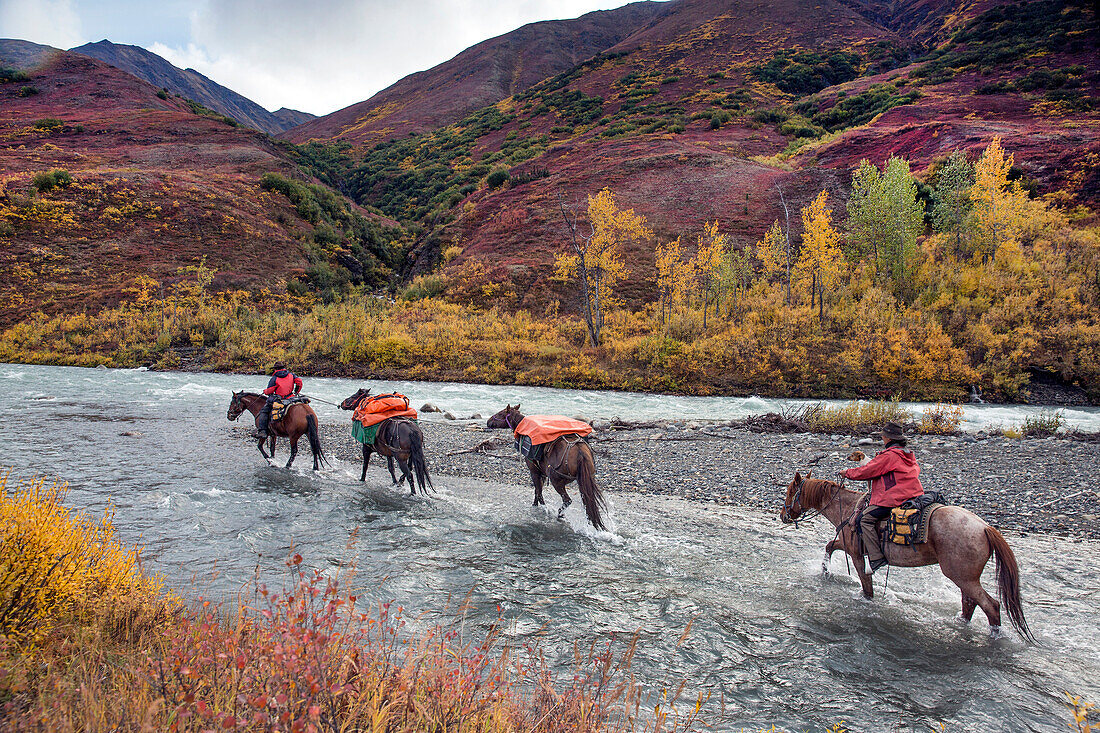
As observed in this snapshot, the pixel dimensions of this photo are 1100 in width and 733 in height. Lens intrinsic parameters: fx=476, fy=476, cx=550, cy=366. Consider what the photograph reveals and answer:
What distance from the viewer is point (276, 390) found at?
11.3 meters

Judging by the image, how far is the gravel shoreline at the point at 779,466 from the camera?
798cm

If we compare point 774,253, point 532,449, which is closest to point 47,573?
point 532,449

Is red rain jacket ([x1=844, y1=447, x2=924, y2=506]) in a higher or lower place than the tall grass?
higher

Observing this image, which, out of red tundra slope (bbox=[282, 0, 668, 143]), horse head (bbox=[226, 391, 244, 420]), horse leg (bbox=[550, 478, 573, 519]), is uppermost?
red tundra slope (bbox=[282, 0, 668, 143])

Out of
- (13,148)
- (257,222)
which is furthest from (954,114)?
(13,148)

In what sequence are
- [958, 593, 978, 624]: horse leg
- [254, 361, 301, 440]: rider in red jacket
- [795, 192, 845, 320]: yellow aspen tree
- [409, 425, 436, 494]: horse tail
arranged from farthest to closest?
1. [795, 192, 845, 320]: yellow aspen tree
2. [254, 361, 301, 440]: rider in red jacket
3. [409, 425, 436, 494]: horse tail
4. [958, 593, 978, 624]: horse leg

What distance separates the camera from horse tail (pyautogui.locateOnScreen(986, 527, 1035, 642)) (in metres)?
4.48

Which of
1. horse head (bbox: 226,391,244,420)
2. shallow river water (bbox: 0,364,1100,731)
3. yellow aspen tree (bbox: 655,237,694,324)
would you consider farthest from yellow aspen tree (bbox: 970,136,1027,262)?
horse head (bbox: 226,391,244,420)

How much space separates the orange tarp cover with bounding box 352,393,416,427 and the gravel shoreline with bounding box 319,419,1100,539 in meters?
2.11

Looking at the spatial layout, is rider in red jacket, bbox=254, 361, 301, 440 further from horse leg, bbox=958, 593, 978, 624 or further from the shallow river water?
horse leg, bbox=958, 593, 978, 624

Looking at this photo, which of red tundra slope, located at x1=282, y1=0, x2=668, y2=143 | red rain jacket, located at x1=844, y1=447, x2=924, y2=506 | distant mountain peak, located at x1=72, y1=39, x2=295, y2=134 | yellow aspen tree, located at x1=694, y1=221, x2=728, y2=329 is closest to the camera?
red rain jacket, located at x1=844, y1=447, x2=924, y2=506

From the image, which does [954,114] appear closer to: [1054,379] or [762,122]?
[762,122]

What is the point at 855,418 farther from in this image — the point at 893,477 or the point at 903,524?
the point at 903,524

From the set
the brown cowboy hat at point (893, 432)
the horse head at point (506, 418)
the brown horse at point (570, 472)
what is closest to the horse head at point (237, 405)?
the horse head at point (506, 418)
